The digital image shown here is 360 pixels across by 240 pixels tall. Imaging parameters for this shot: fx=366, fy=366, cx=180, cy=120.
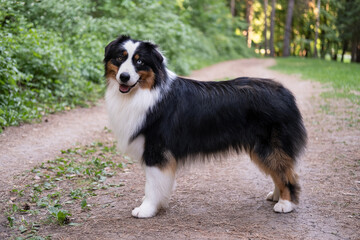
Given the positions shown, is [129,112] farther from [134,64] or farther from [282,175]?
[282,175]

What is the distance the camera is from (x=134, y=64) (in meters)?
3.75

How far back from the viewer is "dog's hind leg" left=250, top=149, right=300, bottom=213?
3.85m

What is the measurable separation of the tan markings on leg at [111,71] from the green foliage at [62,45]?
3.58 meters

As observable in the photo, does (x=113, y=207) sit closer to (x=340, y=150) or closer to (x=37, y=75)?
(x=340, y=150)

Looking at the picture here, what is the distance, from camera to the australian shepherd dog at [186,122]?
3.82m

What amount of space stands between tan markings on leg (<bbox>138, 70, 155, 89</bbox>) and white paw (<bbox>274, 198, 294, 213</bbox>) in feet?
6.12

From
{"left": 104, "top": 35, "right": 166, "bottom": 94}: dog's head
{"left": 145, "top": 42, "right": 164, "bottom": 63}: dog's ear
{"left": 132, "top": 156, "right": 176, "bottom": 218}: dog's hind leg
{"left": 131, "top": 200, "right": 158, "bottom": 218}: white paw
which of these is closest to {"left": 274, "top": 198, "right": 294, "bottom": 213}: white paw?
{"left": 132, "top": 156, "right": 176, "bottom": 218}: dog's hind leg

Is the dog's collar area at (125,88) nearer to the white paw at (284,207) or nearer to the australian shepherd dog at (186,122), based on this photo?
the australian shepherd dog at (186,122)

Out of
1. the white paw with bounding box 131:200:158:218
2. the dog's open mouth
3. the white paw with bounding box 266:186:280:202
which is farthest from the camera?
the white paw with bounding box 266:186:280:202

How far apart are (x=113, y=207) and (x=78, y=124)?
395 cm

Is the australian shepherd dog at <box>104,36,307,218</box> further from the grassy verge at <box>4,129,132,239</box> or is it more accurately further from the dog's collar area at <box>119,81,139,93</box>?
the grassy verge at <box>4,129,132,239</box>

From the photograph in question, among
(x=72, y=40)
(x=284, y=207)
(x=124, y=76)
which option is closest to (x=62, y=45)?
(x=72, y=40)

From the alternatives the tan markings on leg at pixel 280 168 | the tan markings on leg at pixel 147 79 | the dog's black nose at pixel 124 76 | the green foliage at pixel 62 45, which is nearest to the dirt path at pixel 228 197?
the tan markings on leg at pixel 280 168

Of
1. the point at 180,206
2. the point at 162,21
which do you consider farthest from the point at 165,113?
the point at 162,21
